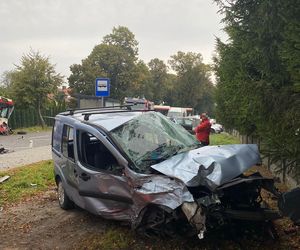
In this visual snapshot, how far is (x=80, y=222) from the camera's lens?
22.3ft

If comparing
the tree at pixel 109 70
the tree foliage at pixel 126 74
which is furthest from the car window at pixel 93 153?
the tree at pixel 109 70

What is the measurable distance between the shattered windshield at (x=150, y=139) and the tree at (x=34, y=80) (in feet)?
116

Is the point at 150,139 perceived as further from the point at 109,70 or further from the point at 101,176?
the point at 109,70

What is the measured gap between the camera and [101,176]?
5.92m

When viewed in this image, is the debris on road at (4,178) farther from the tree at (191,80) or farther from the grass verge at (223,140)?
the tree at (191,80)

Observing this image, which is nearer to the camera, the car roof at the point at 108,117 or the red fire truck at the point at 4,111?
the car roof at the point at 108,117

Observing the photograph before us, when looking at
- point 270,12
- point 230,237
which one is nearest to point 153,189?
point 230,237

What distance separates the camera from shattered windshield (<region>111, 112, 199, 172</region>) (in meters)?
5.76

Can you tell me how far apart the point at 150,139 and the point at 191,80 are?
7964 centimetres

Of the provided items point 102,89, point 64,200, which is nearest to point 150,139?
point 64,200

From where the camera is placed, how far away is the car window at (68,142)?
23.1 ft

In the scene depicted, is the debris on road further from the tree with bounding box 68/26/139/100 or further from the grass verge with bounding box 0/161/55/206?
the tree with bounding box 68/26/139/100

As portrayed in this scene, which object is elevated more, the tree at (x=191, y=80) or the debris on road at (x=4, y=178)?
the tree at (x=191, y=80)

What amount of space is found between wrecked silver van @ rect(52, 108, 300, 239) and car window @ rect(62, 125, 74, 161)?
18mm
